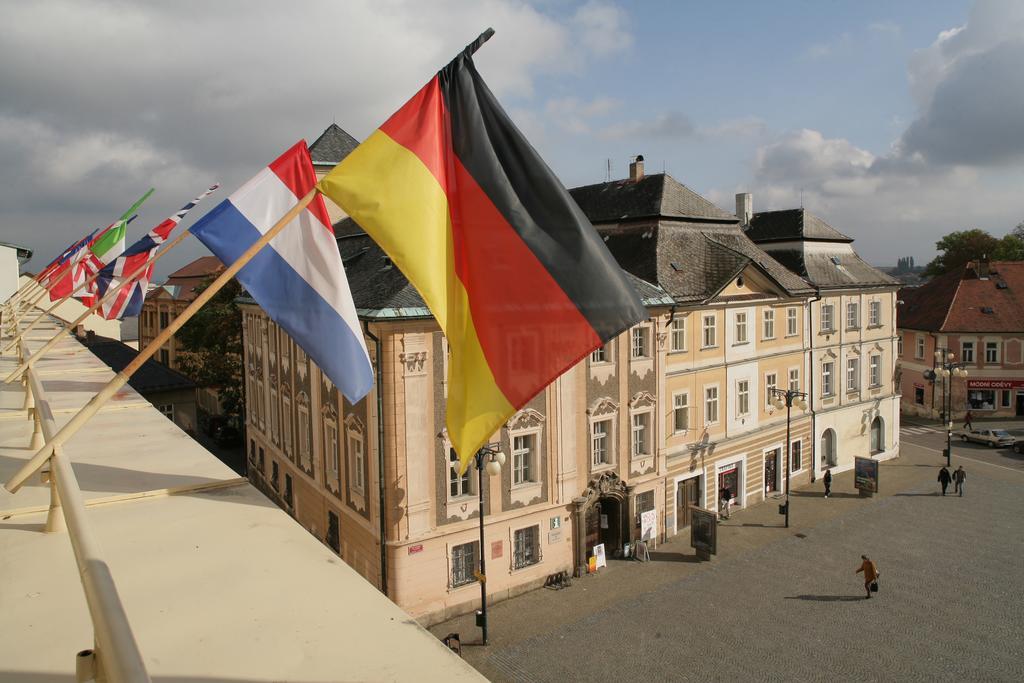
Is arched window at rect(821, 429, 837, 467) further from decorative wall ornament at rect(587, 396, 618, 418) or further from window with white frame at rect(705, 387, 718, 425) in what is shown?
decorative wall ornament at rect(587, 396, 618, 418)

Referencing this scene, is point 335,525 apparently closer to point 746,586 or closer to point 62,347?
point 62,347

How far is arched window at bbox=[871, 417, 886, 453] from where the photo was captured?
120 feet

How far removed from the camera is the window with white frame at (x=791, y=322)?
100ft

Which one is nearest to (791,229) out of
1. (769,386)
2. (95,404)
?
(769,386)

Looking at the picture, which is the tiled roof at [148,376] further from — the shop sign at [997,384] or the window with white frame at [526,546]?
the shop sign at [997,384]

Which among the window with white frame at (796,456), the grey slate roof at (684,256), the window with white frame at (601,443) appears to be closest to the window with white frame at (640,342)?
the grey slate roof at (684,256)

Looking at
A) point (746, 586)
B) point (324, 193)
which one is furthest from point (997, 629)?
point (324, 193)

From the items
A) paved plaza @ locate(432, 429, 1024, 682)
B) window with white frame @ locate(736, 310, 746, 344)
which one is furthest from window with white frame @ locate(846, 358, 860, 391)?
window with white frame @ locate(736, 310, 746, 344)

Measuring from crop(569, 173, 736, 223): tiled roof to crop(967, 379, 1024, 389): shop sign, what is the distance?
94.3 ft

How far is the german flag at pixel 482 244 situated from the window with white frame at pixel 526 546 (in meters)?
15.6

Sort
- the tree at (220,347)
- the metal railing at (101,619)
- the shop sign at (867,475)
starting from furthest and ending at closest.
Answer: the tree at (220,347), the shop sign at (867,475), the metal railing at (101,619)

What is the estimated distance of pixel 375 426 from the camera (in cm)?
1825

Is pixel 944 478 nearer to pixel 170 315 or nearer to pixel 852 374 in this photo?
pixel 852 374

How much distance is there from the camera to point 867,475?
29.8 meters
